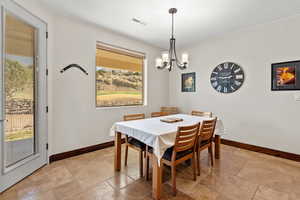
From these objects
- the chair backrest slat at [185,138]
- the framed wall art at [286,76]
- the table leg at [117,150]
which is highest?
the framed wall art at [286,76]

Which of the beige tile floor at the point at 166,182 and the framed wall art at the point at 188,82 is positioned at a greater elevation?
the framed wall art at the point at 188,82

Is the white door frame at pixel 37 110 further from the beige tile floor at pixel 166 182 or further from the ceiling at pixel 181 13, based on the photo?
the ceiling at pixel 181 13

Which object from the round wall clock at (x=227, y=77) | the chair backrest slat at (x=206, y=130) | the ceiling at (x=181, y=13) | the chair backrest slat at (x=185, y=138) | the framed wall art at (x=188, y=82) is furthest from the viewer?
the framed wall art at (x=188, y=82)

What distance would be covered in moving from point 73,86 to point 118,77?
115 centimetres

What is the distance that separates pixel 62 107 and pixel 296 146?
4403 millimetres

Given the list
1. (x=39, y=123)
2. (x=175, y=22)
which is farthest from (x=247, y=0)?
(x=39, y=123)

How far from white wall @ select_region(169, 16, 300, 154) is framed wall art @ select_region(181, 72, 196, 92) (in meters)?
0.21

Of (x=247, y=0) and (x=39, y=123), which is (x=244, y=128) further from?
(x=39, y=123)

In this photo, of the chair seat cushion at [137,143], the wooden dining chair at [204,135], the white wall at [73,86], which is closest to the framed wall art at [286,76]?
the wooden dining chair at [204,135]

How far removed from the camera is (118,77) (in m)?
3.69

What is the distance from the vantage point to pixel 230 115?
3.45m

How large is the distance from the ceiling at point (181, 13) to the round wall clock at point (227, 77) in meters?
0.82

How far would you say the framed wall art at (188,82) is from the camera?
4129 mm

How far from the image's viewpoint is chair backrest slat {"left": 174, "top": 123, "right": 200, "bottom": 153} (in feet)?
5.58
